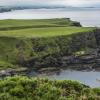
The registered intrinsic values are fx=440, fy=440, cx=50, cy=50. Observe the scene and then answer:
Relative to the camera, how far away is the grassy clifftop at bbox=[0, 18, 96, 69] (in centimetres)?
10944

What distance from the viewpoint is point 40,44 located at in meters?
115

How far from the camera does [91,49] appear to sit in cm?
12181

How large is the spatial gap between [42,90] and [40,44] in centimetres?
9349

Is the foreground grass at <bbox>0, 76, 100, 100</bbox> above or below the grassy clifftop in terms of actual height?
below

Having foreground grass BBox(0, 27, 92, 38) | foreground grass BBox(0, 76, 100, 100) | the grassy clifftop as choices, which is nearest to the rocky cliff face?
the grassy clifftop

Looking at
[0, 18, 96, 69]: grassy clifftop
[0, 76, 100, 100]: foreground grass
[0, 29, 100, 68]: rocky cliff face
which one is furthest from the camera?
[0, 18, 96, 69]: grassy clifftop

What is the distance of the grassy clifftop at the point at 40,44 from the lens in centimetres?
10944

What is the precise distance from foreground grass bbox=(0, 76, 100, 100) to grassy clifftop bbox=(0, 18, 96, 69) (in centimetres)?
8163

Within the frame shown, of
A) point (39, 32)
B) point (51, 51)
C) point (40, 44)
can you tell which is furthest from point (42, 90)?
point (39, 32)

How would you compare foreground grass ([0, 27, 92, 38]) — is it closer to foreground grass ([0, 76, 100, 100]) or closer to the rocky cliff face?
the rocky cliff face

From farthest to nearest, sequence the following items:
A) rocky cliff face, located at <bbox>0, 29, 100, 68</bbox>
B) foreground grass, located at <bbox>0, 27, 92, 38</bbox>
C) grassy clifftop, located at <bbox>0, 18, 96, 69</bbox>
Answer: foreground grass, located at <bbox>0, 27, 92, 38</bbox>, grassy clifftop, located at <bbox>0, 18, 96, 69</bbox>, rocky cliff face, located at <bbox>0, 29, 100, 68</bbox>

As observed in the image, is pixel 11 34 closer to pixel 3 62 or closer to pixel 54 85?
pixel 3 62

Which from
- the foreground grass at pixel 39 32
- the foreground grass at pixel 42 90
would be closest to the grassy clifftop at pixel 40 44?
the foreground grass at pixel 39 32

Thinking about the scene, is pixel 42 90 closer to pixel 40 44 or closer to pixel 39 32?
pixel 40 44
